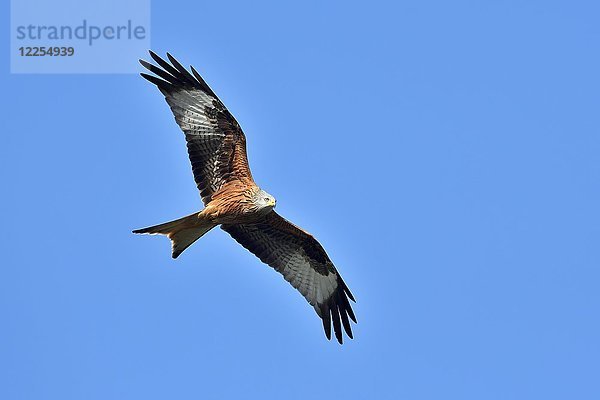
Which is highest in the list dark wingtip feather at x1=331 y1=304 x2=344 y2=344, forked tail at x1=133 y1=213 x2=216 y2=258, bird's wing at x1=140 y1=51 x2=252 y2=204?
bird's wing at x1=140 y1=51 x2=252 y2=204

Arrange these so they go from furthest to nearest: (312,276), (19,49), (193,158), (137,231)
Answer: (19,49) → (312,276) → (193,158) → (137,231)

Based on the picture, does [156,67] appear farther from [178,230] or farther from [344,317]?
[344,317]

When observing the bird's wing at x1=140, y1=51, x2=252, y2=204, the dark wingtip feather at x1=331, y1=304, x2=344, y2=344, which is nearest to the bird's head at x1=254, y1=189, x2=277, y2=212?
the bird's wing at x1=140, y1=51, x2=252, y2=204

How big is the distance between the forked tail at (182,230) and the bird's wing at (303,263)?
1161 mm

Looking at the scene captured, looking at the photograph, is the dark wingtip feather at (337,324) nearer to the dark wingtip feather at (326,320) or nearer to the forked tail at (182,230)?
the dark wingtip feather at (326,320)

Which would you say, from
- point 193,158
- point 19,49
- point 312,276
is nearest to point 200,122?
point 193,158

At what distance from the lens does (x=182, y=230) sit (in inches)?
649

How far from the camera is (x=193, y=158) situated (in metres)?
17.0

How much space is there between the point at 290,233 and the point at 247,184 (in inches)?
52.6

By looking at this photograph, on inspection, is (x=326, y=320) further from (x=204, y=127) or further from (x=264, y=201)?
(x=204, y=127)

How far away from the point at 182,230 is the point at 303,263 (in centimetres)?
239

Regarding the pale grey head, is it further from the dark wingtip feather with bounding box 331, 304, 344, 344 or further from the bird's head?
the dark wingtip feather with bounding box 331, 304, 344, 344

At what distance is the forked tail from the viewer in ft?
53.2

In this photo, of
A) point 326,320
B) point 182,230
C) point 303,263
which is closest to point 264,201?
point 182,230
